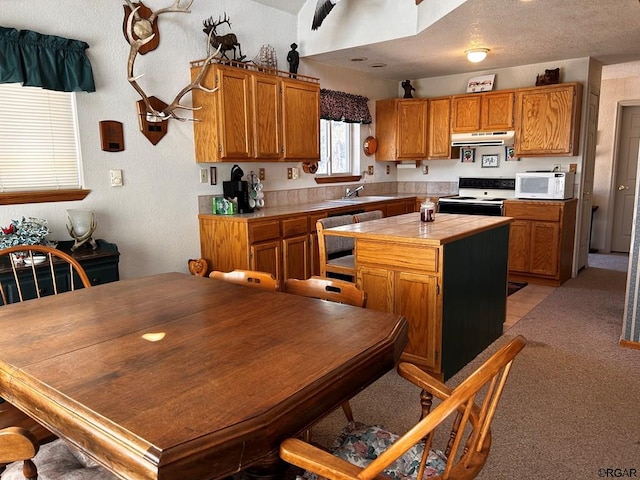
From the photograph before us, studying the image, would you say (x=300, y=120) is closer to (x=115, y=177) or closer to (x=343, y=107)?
(x=343, y=107)

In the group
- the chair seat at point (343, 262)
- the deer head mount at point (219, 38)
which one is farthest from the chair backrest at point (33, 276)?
the deer head mount at point (219, 38)

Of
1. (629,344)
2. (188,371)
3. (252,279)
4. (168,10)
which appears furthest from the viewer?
(629,344)

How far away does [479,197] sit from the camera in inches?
232

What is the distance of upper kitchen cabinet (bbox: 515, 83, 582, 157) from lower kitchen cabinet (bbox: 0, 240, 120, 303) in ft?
14.4

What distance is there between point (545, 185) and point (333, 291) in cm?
398

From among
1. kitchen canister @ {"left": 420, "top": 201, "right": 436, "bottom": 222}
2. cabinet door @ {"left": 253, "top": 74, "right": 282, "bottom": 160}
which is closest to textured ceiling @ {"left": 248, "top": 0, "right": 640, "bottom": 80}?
cabinet door @ {"left": 253, "top": 74, "right": 282, "bottom": 160}

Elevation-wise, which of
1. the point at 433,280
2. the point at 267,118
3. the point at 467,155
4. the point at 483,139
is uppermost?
the point at 267,118

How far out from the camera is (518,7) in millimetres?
3512

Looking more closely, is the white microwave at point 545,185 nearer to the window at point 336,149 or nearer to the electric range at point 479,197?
the electric range at point 479,197

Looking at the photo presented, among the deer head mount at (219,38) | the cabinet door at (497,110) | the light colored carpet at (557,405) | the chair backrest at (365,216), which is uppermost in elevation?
the deer head mount at (219,38)

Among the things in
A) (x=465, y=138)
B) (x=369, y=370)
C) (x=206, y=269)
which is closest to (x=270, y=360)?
(x=369, y=370)

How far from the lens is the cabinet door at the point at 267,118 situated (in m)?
4.11

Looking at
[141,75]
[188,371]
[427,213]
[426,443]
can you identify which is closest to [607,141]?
[427,213]

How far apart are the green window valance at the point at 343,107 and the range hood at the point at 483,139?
1.11 metres
